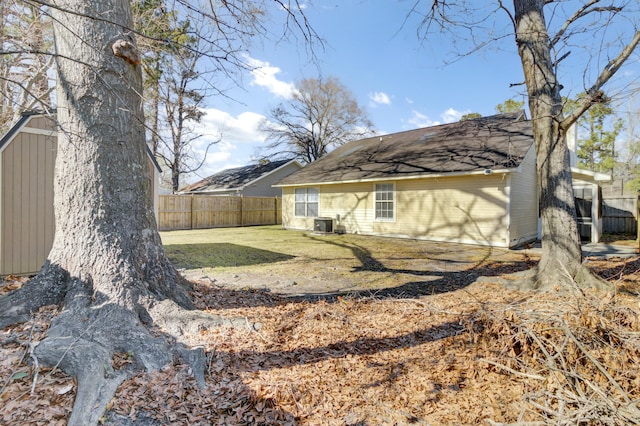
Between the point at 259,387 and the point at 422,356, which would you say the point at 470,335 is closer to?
the point at 422,356

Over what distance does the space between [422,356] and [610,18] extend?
19.9 ft

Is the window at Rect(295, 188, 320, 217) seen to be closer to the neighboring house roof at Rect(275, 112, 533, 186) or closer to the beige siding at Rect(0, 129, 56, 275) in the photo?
the neighboring house roof at Rect(275, 112, 533, 186)

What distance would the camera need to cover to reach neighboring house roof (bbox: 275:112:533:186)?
36.3 feet

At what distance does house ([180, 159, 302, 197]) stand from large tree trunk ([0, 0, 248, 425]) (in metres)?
18.5

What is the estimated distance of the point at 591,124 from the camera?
26312mm

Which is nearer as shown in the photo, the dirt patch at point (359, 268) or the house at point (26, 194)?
the house at point (26, 194)

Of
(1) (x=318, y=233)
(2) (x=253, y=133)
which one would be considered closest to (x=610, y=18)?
(1) (x=318, y=233)

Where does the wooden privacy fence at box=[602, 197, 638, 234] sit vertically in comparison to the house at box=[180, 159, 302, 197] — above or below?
below

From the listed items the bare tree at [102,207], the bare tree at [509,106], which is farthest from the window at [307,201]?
the bare tree at [509,106]

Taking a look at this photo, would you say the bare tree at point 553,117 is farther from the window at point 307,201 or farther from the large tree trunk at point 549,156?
the window at point 307,201

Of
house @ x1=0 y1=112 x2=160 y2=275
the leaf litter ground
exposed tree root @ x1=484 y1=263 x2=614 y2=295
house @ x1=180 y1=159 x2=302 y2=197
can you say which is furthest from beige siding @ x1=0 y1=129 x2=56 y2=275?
house @ x1=180 y1=159 x2=302 y2=197

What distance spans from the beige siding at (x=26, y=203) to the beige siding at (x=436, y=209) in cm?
1088

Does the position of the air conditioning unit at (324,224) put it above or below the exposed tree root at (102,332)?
above

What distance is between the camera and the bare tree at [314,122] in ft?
96.7
